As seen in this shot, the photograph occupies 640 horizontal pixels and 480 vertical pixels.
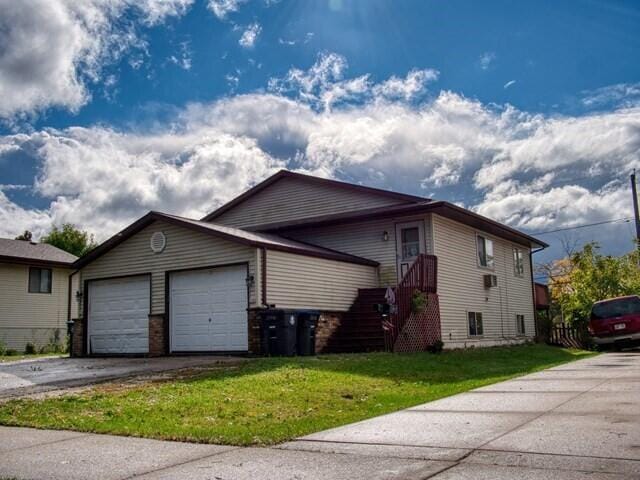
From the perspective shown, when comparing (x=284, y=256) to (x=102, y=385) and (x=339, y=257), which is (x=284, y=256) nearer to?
(x=339, y=257)

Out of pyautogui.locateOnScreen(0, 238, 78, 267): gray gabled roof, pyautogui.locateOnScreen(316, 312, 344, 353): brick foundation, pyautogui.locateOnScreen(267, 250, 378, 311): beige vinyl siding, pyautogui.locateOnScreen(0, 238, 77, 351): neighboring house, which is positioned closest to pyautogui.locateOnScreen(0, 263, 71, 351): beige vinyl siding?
pyautogui.locateOnScreen(0, 238, 77, 351): neighboring house

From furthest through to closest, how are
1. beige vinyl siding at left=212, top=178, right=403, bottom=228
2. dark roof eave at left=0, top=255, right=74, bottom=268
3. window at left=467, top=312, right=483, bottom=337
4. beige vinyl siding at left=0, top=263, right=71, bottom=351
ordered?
beige vinyl siding at left=0, top=263, right=71, bottom=351, dark roof eave at left=0, top=255, right=74, bottom=268, window at left=467, top=312, right=483, bottom=337, beige vinyl siding at left=212, top=178, right=403, bottom=228

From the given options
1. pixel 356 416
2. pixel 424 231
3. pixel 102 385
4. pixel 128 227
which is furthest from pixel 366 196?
pixel 356 416

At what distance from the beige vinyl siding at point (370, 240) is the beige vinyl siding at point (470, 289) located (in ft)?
4.16

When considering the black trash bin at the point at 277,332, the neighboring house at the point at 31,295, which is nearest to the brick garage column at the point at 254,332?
the black trash bin at the point at 277,332

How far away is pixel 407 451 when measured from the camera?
5.96m

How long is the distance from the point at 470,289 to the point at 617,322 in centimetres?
478

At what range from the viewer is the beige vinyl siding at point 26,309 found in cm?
3034

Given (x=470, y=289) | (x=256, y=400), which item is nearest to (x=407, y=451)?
(x=256, y=400)

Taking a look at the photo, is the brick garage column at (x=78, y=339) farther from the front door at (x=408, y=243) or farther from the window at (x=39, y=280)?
the window at (x=39, y=280)

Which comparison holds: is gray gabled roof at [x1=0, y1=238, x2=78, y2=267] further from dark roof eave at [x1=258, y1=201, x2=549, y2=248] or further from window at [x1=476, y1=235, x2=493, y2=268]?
window at [x1=476, y1=235, x2=493, y2=268]

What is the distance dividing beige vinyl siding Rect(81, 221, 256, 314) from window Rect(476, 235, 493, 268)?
10.5 m

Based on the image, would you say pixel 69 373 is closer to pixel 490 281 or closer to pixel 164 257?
pixel 164 257

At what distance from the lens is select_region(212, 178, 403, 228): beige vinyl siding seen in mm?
22875
